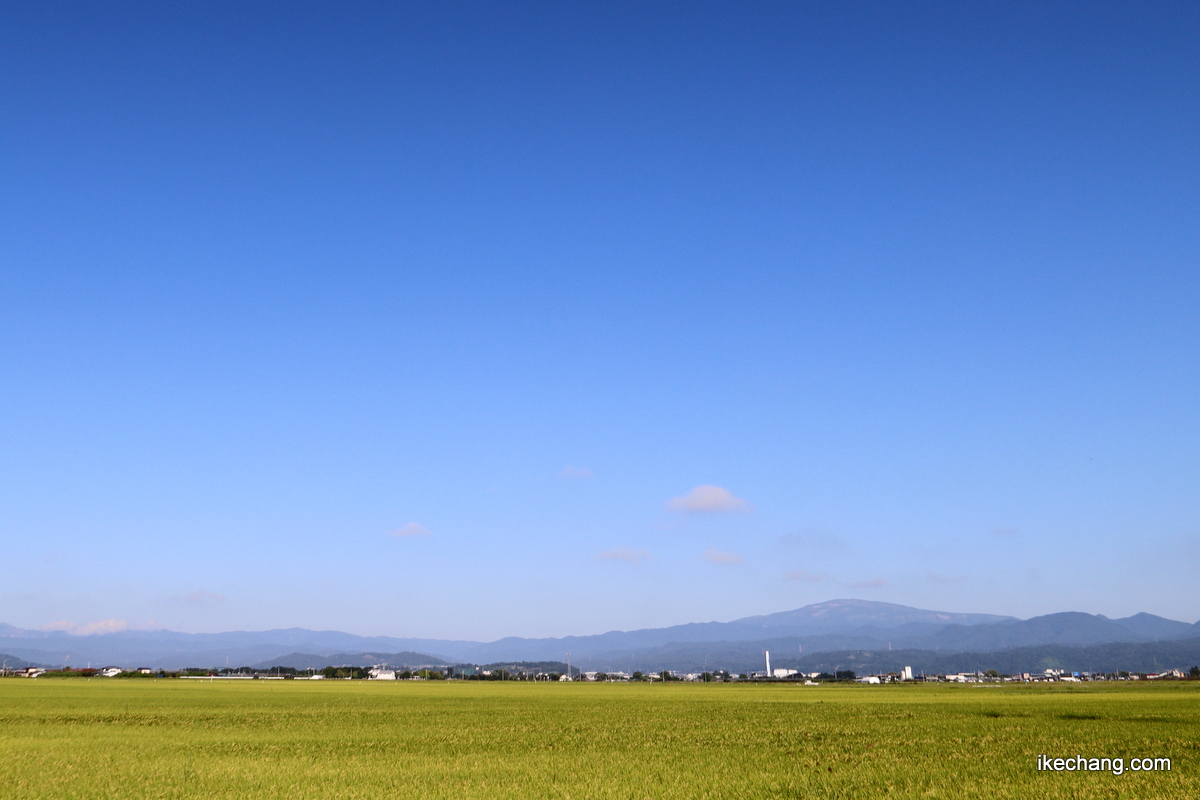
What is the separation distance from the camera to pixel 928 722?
35625mm

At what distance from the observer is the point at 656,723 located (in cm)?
3688

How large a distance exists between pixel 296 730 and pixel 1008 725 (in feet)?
99.0

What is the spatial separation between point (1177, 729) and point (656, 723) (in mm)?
20527

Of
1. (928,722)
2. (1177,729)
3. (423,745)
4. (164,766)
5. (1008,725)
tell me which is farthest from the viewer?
(928,722)

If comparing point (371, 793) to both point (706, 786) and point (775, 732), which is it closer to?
point (706, 786)

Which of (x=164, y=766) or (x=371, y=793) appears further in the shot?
(x=164, y=766)

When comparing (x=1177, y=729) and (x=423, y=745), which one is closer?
(x=423, y=745)

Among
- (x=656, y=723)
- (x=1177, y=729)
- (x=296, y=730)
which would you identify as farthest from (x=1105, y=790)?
(x=296, y=730)

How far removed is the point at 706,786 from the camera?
57.8ft

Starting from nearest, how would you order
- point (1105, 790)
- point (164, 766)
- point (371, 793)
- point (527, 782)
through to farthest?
point (1105, 790)
point (371, 793)
point (527, 782)
point (164, 766)

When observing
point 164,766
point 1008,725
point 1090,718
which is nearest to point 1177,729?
point 1008,725

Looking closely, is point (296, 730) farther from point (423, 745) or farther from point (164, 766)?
point (164, 766)

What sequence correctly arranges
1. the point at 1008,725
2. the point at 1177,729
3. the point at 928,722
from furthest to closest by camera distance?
1. the point at 928,722
2. the point at 1008,725
3. the point at 1177,729

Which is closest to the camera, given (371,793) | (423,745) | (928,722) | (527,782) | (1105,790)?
(1105,790)
